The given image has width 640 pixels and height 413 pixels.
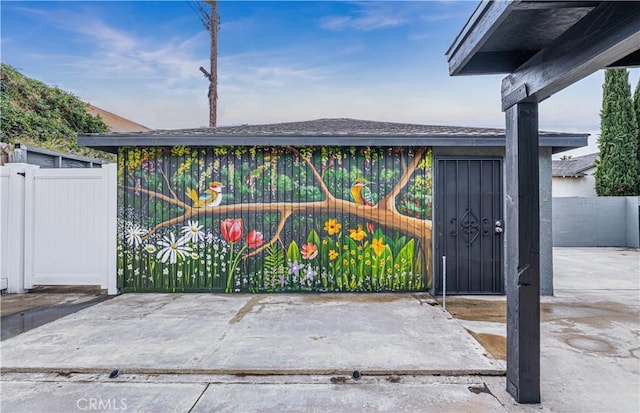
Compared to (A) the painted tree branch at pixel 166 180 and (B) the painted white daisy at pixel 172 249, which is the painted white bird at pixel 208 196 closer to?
(A) the painted tree branch at pixel 166 180

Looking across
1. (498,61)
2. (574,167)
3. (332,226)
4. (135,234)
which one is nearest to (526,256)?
(498,61)

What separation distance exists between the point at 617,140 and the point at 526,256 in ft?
48.2

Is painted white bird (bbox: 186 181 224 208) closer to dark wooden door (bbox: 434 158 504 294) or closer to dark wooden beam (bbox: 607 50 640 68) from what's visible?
dark wooden door (bbox: 434 158 504 294)

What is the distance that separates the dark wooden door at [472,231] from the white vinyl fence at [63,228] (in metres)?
4.83

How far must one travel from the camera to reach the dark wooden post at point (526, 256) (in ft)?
6.92

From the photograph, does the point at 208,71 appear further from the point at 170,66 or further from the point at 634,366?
the point at 634,366

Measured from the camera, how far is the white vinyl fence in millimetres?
4820

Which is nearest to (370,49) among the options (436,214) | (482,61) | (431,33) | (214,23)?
(431,33)

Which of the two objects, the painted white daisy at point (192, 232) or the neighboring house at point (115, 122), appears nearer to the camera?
the painted white daisy at point (192, 232)

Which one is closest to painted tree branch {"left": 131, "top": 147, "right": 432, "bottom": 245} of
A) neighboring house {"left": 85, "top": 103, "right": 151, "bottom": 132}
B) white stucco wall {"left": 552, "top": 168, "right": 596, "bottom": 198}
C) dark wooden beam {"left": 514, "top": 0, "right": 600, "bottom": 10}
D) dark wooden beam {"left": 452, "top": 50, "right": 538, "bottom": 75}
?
dark wooden beam {"left": 452, "top": 50, "right": 538, "bottom": 75}

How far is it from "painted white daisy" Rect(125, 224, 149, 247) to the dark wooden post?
4.79 m

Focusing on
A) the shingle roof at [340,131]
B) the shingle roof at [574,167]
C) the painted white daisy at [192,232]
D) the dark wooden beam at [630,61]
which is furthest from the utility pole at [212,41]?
the shingle roof at [574,167]

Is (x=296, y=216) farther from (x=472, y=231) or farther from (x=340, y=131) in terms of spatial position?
(x=472, y=231)

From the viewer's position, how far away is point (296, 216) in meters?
4.93
